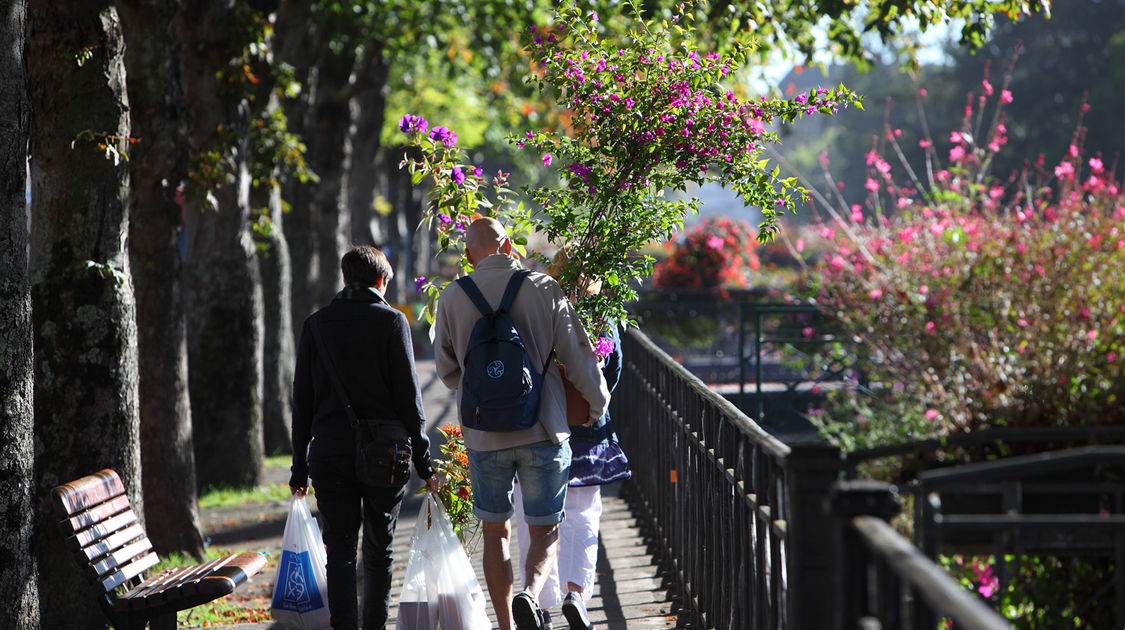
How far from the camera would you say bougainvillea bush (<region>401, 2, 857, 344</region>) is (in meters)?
5.56

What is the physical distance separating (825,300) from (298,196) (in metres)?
6.76

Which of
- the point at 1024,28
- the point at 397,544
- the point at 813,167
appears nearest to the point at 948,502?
the point at 397,544

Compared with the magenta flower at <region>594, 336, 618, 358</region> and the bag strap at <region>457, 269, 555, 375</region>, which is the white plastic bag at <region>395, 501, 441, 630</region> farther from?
the magenta flower at <region>594, 336, 618, 358</region>

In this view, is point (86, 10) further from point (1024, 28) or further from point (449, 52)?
point (1024, 28)

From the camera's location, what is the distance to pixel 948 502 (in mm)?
4680

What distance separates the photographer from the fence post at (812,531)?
3.30 meters

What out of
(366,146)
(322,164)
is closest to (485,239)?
(322,164)

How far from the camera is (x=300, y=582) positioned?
19.1 ft

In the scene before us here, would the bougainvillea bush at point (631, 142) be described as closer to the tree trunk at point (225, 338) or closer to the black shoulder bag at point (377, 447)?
the black shoulder bag at point (377, 447)

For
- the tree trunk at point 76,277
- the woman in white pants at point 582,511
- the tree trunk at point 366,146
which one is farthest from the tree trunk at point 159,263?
the tree trunk at point 366,146

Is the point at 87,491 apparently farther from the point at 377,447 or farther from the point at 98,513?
the point at 377,447

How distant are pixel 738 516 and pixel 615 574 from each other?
2649mm

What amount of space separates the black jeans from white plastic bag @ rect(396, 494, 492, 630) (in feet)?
0.47

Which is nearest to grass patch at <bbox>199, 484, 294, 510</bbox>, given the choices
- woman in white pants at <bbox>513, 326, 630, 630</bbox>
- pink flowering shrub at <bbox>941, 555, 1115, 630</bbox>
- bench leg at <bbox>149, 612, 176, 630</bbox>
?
bench leg at <bbox>149, 612, 176, 630</bbox>
